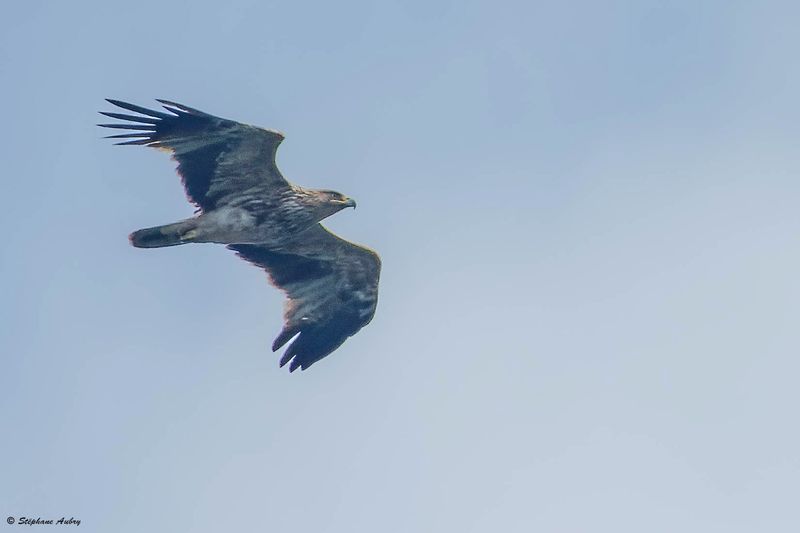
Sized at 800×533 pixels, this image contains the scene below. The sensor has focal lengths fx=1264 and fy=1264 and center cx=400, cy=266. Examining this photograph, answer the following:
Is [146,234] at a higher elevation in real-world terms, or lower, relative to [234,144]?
lower

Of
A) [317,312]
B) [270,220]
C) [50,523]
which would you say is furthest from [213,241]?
[50,523]

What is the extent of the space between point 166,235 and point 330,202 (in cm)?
294

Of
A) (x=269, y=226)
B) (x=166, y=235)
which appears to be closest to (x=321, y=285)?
(x=269, y=226)

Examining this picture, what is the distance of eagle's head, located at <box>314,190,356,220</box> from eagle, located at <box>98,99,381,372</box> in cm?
2

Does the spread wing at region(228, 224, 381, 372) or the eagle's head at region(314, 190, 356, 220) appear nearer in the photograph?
the eagle's head at region(314, 190, 356, 220)

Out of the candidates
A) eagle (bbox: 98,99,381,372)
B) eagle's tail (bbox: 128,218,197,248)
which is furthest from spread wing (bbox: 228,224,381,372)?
eagle's tail (bbox: 128,218,197,248)

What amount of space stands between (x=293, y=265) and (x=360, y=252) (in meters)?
1.31

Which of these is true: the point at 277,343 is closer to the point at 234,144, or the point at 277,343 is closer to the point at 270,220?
the point at 270,220

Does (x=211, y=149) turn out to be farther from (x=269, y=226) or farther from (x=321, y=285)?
(x=321, y=285)

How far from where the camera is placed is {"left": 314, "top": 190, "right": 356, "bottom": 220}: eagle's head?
22.5m

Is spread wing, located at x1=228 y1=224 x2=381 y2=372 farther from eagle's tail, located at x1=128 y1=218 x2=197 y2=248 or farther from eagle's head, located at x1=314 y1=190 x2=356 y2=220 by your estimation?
eagle's tail, located at x1=128 y1=218 x2=197 y2=248

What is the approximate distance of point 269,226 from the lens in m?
22.6

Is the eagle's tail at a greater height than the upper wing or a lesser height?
lesser

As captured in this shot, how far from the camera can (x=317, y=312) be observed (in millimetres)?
23938
